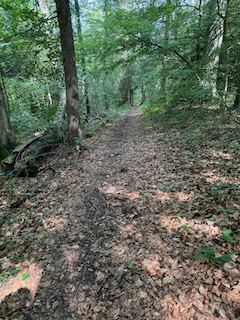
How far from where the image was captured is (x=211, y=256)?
2.41m

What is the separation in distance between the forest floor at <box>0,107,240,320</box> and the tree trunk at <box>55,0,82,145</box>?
268 centimetres

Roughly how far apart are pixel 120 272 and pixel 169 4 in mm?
10277

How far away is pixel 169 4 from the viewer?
719cm

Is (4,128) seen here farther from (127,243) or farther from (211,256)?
(211,256)

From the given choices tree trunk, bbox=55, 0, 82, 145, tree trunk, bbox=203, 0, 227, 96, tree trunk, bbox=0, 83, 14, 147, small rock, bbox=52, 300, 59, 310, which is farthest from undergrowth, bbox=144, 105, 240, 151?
tree trunk, bbox=0, 83, 14, 147

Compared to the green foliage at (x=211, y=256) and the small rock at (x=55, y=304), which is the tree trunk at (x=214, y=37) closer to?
the green foliage at (x=211, y=256)

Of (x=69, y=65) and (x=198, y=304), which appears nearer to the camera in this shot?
(x=198, y=304)

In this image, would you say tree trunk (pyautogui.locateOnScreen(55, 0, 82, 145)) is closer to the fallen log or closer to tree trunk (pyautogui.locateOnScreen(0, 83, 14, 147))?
the fallen log

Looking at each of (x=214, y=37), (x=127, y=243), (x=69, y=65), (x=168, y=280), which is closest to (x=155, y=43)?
(x=214, y=37)

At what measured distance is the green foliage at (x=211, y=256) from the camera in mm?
2291

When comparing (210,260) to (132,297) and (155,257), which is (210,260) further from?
(132,297)

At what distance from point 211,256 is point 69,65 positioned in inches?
312

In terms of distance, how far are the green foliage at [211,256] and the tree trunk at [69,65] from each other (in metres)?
6.56

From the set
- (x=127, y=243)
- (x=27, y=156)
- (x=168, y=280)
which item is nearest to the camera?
(x=168, y=280)
